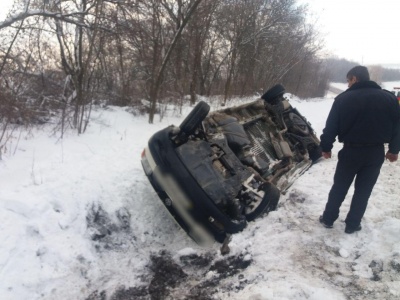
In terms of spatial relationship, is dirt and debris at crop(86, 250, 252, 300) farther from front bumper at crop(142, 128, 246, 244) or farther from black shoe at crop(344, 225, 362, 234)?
black shoe at crop(344, 225, 362, 234)

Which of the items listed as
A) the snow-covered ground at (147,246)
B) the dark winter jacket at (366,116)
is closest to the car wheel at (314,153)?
the snow-covered ground at (147,246)

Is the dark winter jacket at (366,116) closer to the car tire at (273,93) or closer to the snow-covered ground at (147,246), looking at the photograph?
the snow-covered ground at (147,246)

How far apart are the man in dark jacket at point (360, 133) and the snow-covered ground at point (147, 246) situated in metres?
0.49

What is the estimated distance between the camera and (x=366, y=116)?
3477 millimetres

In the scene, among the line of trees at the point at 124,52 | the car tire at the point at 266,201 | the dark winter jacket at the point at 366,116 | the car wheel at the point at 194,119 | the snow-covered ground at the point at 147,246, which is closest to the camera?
the snow-covered ground at the point at 147,246

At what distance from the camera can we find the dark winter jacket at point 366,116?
11.4 feet

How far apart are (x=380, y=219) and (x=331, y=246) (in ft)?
3.19

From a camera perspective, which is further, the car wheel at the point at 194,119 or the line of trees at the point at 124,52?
the line of trees at the point at 124,52

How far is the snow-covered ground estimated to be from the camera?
2982 millimetres

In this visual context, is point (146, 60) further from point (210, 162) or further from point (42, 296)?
point (42, 296)

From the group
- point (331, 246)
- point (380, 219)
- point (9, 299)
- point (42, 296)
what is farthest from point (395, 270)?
point (9, 299)

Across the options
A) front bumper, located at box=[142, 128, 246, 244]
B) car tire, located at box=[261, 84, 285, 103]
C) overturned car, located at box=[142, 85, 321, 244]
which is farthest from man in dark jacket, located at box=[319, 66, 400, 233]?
car tire, located at box=[261, 84, 285, 103]

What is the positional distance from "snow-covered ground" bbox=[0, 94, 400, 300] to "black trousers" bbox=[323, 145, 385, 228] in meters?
0.26

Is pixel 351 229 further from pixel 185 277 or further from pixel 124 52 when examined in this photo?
pixel 124 52
